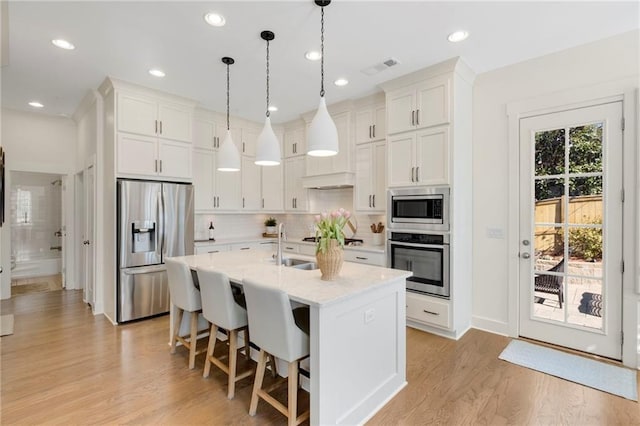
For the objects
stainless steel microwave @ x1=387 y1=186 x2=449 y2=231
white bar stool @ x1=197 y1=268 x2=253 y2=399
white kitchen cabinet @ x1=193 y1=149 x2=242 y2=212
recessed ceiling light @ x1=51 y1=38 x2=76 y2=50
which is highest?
recessed ceiling light @ x1=51 y1=38 x2=76 y2=50

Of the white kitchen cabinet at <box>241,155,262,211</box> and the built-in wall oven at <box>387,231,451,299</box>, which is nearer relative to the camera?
the built-in wall oven at <box>387,231,451,299</box>

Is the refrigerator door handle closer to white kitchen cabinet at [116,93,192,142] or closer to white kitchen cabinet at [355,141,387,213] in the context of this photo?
white kitchen cabinet at [116,93,192,142]

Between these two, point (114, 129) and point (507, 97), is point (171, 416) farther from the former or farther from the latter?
point (507, 97)

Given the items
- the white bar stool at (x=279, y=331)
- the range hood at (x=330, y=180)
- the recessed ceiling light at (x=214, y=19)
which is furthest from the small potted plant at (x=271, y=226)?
A: the white bar stool at (x=279, y=331)

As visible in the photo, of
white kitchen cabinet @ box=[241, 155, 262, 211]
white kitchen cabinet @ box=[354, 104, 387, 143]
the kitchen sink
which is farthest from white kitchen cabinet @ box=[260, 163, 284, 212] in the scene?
the kitchen sink

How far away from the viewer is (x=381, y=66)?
10.9ft

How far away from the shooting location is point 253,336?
205 cm

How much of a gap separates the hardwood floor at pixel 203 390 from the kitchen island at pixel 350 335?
7.8 inches

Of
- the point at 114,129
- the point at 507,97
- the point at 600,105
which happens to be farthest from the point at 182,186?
the point at 600,105

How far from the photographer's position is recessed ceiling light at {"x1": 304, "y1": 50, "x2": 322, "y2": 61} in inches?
119

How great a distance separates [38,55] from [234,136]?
2512 millimetres

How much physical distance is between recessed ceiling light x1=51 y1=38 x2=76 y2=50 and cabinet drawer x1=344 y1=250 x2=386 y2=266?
3646 millimetres

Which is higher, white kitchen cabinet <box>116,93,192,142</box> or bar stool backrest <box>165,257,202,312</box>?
white kitchen cabinet <box>116,93,192,142</box>

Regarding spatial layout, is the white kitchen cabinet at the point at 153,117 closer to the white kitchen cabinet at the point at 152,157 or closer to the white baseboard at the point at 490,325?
the white kitchen cabinet at the point at 152,157
